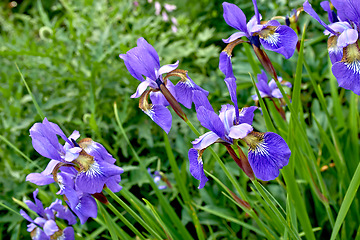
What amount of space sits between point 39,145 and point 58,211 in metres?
0.30

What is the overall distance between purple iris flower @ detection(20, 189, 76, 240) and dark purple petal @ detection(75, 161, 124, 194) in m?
0.28

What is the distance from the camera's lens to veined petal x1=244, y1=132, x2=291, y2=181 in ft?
2.02

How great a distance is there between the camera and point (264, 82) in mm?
964

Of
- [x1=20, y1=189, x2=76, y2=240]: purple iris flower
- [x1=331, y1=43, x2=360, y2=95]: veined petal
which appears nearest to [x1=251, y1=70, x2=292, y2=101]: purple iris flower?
[x1=331, y1=43, x2=360, y2=95]: veined petal

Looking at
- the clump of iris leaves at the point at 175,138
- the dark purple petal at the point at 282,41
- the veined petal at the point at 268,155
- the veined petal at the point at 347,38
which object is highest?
the dark purple petal at the point at 282,41

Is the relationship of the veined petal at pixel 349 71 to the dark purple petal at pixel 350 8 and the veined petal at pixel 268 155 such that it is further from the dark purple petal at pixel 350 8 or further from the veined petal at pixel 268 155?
the veined petal at pixel 268 155

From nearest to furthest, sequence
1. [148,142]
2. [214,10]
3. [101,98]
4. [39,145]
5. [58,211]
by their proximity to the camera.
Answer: [39,145], [58,211], [148,142], [101,98], [214,10]

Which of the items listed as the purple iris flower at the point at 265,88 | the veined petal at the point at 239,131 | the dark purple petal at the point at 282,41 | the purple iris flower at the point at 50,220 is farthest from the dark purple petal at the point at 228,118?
the purple iris flower at the point at 50,220

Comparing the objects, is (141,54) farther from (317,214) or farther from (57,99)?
(57,99)

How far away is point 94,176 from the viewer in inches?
27.2

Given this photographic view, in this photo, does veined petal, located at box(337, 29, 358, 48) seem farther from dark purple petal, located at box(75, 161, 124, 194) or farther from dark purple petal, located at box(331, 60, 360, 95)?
dark purple petal, located at box(75, 161, 124, 194)

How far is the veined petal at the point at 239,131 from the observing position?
64 cm

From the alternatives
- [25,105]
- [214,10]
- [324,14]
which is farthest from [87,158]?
[214,10]

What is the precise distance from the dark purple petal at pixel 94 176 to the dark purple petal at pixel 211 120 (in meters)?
0.19
